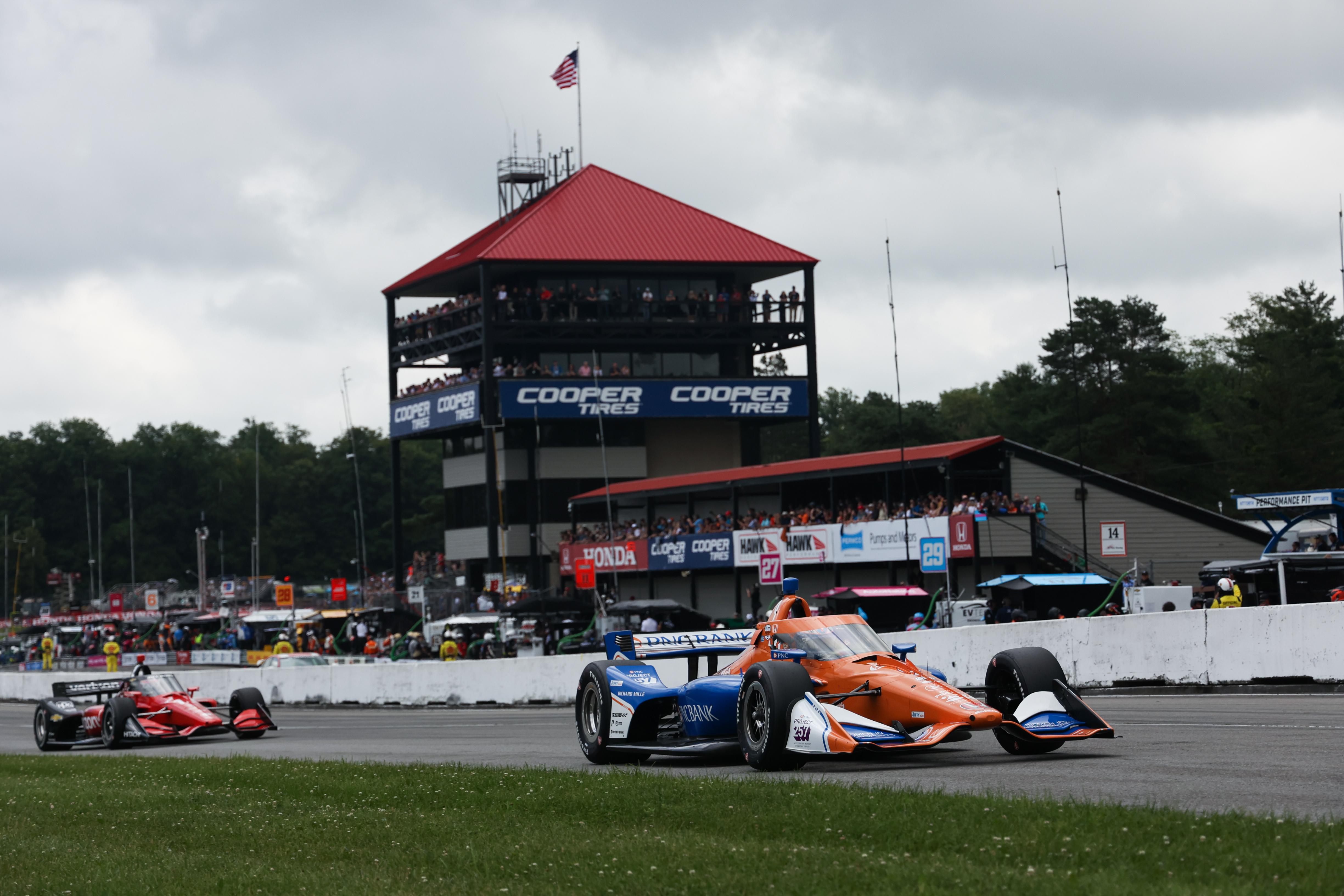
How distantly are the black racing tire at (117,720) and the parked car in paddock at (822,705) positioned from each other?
11.3 meters

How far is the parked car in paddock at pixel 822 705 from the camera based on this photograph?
13258mm

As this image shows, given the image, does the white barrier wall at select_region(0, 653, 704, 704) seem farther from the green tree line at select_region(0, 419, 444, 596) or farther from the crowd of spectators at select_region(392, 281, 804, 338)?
the green tree line at select_region(0, 419, 444, 596)

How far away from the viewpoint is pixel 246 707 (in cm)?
2488

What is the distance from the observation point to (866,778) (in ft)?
41.3

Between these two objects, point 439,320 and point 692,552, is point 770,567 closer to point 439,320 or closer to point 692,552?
point 692,552

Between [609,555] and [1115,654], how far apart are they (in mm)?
38238

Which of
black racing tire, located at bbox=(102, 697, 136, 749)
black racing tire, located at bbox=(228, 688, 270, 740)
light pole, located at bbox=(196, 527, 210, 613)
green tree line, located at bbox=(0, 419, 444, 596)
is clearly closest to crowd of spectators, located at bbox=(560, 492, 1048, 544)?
black racing tire, located at bbox=(228, 688, 270, 740)

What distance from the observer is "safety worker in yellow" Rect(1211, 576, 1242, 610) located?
94.2 feet

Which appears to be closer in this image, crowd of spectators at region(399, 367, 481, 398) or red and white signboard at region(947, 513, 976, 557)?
red and white signboard at region(947, 513, 976, 557)

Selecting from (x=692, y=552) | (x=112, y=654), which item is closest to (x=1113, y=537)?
(x=692, y=552)

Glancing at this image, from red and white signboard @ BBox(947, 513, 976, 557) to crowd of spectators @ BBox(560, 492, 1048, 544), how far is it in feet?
0.69

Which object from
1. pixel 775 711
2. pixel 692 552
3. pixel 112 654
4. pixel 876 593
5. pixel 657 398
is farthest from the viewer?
pixel 657 398

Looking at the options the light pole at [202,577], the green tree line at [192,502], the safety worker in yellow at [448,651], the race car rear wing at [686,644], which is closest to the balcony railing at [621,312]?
the light pole at [202,577]

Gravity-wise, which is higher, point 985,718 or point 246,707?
point 985,718
